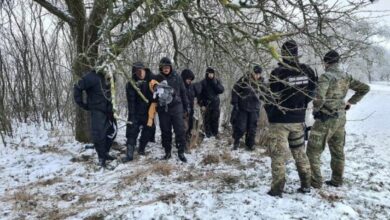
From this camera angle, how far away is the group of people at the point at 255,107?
5.09 metres

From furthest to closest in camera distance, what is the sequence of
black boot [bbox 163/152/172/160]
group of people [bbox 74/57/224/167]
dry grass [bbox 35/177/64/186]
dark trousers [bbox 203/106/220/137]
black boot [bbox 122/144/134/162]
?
dark trousers [bbox 203/106/220/137], black boot [bbox 163/152/172/160], black boot [bbox 122/144/134/162], group of people [bbox 74/57/224/167], dry grass [bbox 35/177/64/186]

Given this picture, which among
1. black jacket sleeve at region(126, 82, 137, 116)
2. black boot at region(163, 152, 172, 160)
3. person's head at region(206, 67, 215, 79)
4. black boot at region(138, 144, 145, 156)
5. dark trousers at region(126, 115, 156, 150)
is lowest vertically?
black boot at region(163, 152, 172, 160)

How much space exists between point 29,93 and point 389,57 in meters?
58.9

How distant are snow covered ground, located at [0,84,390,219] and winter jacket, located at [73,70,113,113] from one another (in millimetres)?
983

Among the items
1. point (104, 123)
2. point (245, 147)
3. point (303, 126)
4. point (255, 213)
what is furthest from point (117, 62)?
point (245, 147)

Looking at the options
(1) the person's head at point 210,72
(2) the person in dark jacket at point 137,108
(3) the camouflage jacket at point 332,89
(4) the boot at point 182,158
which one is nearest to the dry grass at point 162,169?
(4) the boot at point 182,158

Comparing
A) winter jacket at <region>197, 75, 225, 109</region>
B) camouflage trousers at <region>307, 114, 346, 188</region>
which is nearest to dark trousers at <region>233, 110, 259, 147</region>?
winter jacket at <region>197, 75, 225, 109</region>

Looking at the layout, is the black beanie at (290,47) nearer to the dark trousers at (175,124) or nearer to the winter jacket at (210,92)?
the dark trousers at (175,124)

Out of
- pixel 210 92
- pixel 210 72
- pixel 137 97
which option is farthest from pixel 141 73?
pixel 210 92

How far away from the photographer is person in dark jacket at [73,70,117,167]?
678 centimetres

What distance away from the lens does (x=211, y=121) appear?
369 inches

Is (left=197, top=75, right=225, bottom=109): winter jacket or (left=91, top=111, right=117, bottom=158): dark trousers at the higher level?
(left=197, top=75, right=225, bottom=109): winter jacket

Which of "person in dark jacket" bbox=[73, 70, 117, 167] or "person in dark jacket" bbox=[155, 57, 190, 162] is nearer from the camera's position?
"person in dark jacket" bbox=[73, 70, 117, 167]

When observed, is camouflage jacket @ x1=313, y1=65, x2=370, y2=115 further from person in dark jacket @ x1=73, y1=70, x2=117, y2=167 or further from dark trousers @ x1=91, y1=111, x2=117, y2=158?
dark trousers @ x1=91, y1=111, x2=117, y2=158
